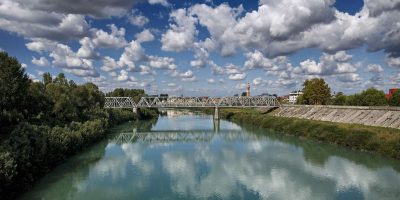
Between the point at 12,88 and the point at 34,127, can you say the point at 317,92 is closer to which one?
the point at 12,88

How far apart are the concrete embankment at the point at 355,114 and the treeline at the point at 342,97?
8786mm

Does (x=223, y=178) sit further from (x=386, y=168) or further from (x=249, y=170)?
(x=386, y=168)

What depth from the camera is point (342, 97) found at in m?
98.8

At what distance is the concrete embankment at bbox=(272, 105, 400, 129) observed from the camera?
5034 cm

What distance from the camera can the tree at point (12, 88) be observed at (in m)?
39.3

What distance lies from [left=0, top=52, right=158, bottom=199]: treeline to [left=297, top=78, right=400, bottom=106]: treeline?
53351mm

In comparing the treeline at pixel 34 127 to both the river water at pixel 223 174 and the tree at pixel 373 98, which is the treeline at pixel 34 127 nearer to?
the river water at pixel 223 174

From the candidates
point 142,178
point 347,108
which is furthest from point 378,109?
point 142,178

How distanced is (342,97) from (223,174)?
246ft

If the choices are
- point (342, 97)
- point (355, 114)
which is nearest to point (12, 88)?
point (355, 114)

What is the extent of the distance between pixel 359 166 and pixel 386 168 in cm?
239

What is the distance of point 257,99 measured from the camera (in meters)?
126

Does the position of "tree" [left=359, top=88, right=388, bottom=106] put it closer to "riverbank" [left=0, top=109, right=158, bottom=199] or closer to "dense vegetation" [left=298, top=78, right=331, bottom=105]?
"dense vegetation" [left=298, top=78, right=331, bottom=105]

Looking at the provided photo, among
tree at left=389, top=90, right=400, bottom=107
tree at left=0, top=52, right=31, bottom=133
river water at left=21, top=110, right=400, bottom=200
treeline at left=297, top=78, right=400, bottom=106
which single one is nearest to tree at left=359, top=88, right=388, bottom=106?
treeline at left=297, top=78, right=400, bottom=106
